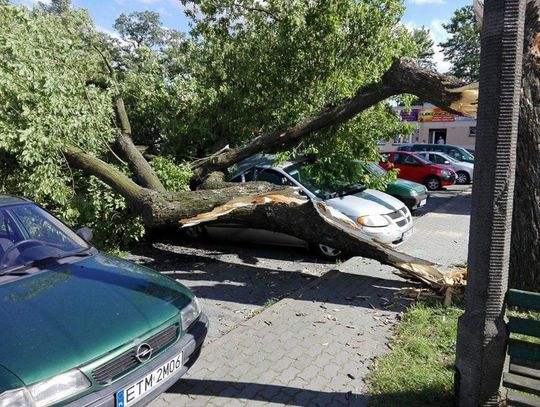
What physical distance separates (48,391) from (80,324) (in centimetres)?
48

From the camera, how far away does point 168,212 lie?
690 centimetres

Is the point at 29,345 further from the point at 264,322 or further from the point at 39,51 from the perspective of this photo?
the point at 39,51

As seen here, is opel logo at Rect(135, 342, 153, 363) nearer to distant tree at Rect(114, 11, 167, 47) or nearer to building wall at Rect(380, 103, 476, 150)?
building wall at Rect(380, 103, 476, 150)

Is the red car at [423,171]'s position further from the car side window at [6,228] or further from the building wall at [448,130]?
the building wall at [448,130]

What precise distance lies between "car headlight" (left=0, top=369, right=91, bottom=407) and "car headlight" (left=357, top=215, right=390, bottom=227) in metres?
5.43

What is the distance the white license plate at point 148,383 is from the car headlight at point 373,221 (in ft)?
15.3

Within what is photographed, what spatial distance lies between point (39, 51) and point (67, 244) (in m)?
4.64

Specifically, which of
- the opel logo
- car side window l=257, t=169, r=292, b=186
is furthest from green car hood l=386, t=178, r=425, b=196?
the opel logo

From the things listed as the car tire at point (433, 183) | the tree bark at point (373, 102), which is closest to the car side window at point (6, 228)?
the tree bark at point (373, 102)

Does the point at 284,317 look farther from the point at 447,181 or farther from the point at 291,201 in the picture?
the point at 447,181

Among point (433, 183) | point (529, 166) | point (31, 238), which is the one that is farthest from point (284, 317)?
point (433, 183)

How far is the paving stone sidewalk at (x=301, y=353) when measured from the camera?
346 centimetres

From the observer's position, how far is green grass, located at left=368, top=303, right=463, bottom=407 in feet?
11.0

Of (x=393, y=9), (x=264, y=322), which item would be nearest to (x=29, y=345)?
(x=264, y=322)
